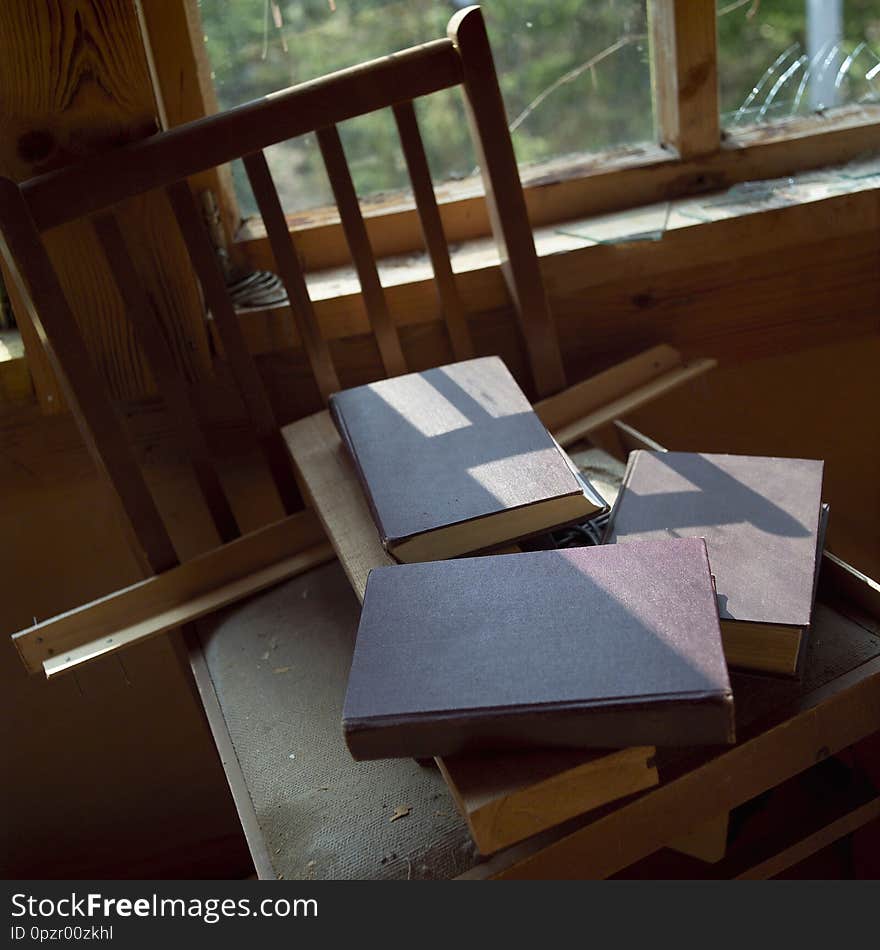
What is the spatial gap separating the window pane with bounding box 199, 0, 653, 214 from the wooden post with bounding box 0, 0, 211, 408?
0.21 m

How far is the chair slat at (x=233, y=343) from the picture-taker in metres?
0.90

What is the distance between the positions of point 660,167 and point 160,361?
26.1 inches

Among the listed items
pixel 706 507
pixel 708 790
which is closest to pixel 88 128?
pixel 706 507

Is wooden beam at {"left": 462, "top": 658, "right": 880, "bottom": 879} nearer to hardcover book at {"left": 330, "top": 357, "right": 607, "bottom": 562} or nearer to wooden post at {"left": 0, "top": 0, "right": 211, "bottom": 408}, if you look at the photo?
hardcover book at {"left": 330, "top": 357, "right": 607, "bottom": 562}

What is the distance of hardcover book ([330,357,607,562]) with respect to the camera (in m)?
0.74

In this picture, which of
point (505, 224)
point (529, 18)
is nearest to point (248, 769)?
point (505, 224)

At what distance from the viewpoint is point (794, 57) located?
1.21 m

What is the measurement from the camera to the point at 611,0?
115 cm

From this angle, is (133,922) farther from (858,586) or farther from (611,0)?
(611,0)

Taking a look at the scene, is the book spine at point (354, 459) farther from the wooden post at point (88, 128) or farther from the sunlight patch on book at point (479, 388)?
the wooden post at point (88, 128)

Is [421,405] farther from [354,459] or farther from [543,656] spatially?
[543,656]

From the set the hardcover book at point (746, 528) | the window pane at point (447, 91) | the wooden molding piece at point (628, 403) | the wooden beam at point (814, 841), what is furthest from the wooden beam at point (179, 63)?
the wooden beam at point (814, 841)

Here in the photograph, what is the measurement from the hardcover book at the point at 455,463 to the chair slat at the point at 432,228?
84 millimetres

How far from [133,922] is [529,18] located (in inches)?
39.5
